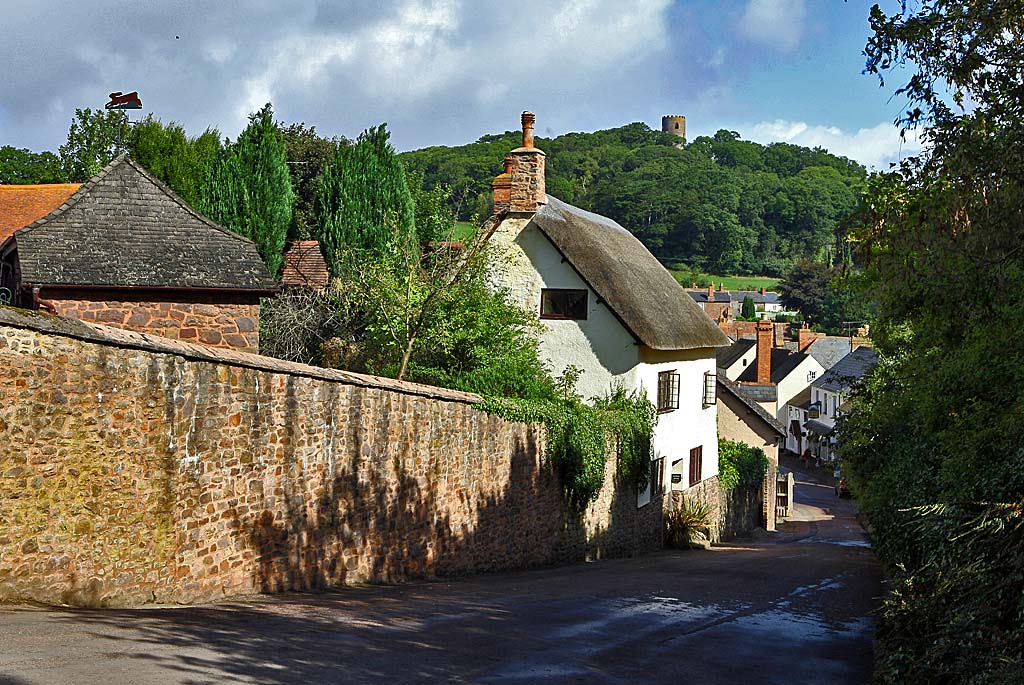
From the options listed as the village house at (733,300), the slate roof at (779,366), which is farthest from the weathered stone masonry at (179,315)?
the village house at (733,300)

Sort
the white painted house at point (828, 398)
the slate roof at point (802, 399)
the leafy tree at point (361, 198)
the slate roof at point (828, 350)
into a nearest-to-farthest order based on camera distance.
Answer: the leafy tree at point (361, 198) < the white painted house at point (828, 398) < the slate roof at point (802, 399) < the slate roof at point (828, 350)

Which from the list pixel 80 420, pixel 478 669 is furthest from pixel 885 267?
pixel 80 420

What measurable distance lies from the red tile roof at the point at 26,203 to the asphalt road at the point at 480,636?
16695mm

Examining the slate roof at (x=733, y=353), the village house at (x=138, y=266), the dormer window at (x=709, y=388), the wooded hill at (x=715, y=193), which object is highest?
the wooded hill at (x=715, y=193)

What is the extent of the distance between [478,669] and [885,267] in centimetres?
1042

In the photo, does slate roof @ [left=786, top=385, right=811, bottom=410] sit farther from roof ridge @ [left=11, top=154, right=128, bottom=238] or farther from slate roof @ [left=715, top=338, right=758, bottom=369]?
roof ridge @ [left=11, top=154, right=128, bottom=238]

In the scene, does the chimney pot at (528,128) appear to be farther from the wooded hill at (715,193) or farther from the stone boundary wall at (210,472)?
the wooded hill at (715,193)

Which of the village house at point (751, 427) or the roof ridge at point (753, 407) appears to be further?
the village house at point (751, 427)

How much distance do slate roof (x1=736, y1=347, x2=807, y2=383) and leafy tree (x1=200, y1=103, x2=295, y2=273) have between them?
177ft

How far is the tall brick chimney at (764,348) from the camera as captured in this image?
61.6m

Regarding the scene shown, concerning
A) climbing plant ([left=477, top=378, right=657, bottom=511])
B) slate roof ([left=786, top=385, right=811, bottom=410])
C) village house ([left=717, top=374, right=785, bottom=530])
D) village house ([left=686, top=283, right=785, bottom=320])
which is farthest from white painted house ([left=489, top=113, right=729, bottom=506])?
village house ([left=686, top=283, right=785, bottom=320])

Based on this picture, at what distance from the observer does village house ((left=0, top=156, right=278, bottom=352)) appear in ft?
55.2

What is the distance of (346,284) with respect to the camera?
24828 millimetres

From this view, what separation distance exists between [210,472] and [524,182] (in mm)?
16698
